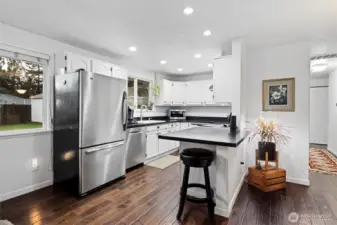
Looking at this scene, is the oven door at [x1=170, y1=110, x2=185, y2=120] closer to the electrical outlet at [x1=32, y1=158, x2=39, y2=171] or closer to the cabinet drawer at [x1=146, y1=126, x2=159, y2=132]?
the cabinet drawer at [x1=146, y1=126, x2=159, y2=132]

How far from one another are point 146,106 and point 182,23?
10.6 ft

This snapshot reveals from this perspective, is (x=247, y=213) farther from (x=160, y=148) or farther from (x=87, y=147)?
(x=160, y=148)

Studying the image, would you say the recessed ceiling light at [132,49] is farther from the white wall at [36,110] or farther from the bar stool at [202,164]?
the bar stool at [202,164]

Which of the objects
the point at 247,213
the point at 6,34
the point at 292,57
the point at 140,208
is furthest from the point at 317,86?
the point at 6,34

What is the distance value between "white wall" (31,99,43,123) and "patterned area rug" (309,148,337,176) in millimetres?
5313

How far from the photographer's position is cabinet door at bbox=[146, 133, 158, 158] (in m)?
4.33

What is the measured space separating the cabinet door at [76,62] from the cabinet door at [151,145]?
2.00 meters

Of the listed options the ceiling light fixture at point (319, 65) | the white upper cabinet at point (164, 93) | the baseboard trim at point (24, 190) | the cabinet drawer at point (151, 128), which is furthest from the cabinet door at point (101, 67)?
the ceiling light fixture at point (319, 65)

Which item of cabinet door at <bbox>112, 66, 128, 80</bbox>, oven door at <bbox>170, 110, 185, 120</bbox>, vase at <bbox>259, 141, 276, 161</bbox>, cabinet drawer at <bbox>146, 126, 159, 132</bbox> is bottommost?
vase at <bbox>259, 141, 276, 161</bbox>

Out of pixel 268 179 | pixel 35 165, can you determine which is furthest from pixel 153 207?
pixel 35 165

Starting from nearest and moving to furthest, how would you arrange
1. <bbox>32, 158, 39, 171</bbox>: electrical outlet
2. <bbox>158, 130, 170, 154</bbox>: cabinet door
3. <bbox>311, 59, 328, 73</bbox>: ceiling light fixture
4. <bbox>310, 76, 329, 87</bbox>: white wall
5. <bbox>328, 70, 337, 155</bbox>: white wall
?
<bbox>32, 158, 39, 171</bbox>: electrical outlet → <bbox>311, 59, 328, 73</bbox>: ceiling light fixture → <bbox>158, 130, 170, 154</bbox>: cabinet door → <bbox>328, 70, 337, 155</bbox>: white wall → <bbox>310, 76, 329, 87</bbox>: white wall

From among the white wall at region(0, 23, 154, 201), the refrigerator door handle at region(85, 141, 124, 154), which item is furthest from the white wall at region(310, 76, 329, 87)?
the white wall at region(0, 23, 154, 201)

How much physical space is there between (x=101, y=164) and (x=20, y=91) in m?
1.71

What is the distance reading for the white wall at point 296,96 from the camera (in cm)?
321
